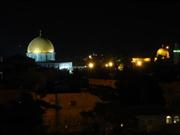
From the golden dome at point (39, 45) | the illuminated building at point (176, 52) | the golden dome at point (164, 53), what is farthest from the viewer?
the golden dome at point (39, 45)

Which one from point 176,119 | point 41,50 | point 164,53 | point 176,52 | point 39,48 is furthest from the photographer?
point 164,53

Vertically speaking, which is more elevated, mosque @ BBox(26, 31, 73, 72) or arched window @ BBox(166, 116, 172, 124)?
mosque @ BBox(26, 31, 73, 72)

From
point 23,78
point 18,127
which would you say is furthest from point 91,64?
point 18,127

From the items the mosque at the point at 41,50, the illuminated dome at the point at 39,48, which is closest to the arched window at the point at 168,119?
the mosque at the point at 41,50

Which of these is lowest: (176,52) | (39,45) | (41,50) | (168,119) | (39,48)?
(168,119)

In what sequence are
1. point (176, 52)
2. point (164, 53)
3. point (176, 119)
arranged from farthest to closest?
point (164, 53)
point (176, 52)
point (176, 119)

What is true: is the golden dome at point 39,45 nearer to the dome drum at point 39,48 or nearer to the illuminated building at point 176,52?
the dome drum at point 39,48

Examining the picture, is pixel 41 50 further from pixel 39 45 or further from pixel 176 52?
pixel 176 52

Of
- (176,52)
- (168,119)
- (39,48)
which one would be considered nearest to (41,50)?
(39,48)

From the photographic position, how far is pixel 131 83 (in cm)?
2039

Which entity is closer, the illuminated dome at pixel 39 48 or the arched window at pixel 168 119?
the arched window at pixel 168 119

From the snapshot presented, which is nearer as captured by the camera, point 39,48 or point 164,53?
point 39,48

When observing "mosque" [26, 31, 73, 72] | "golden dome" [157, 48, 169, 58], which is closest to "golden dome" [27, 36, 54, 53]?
"mosque" [26, 31, 73, 72]

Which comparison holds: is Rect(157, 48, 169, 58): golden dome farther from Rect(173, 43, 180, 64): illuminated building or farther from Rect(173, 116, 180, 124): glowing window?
Answer: Rect(173, 116, 180, 124): glowing window
